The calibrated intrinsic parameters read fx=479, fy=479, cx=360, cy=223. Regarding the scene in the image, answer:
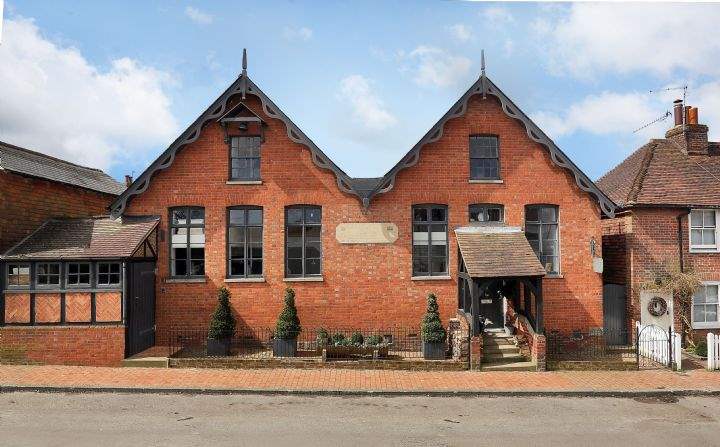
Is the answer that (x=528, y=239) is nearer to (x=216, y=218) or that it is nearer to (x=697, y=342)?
(x=697, y=342)

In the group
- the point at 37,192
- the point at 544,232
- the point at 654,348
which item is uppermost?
the point at 37,192

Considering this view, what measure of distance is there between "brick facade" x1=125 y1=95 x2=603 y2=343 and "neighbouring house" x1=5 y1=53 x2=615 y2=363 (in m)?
0.03

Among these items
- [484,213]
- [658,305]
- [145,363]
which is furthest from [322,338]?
[658,305]

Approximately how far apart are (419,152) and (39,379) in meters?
12.8

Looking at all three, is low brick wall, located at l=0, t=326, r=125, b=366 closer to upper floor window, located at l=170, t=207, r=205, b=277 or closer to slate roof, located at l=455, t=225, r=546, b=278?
upper floor window, located at l=170, t=207, r=205, b=277

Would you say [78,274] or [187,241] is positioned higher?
[187,241]

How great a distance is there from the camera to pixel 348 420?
10.1 metres

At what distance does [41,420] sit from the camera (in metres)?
10.0

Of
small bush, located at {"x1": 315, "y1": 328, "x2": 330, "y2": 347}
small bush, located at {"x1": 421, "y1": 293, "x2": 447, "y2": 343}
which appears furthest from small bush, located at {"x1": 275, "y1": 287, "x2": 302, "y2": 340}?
small bush, located at {"x1": 421, "y1": 293, "x2": 447, "y2": 343}

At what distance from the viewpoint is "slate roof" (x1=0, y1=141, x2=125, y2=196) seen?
16.0 metres

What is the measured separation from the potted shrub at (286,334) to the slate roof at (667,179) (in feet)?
39.2

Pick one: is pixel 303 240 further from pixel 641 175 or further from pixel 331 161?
pixel 641 175

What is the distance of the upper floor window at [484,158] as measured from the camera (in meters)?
16.7

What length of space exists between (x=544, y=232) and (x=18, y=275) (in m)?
16.8
